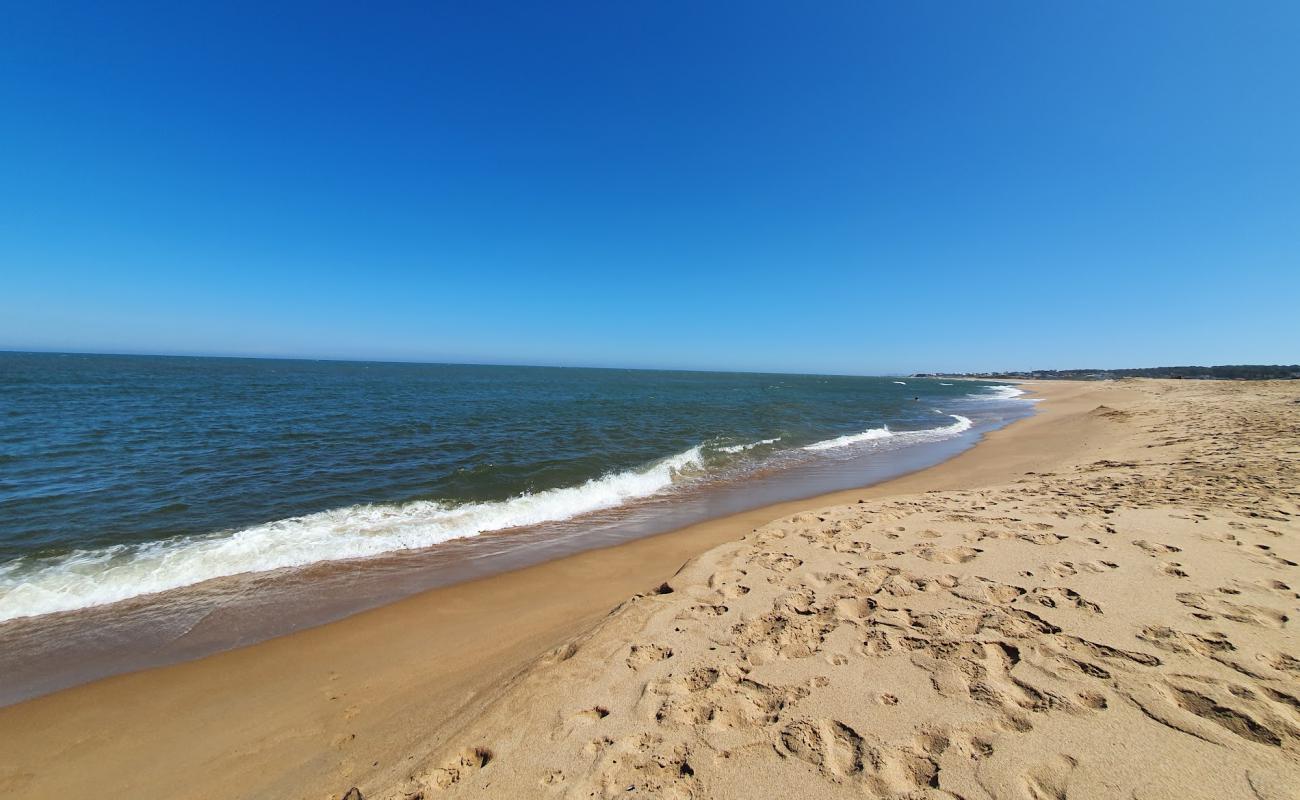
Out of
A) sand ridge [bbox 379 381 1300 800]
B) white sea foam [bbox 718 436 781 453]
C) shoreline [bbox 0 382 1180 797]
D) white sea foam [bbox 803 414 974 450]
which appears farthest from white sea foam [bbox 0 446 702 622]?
white sea foam [bbox 803 414 974 450]

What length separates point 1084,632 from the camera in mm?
Result: 3625

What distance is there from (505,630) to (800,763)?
3.75 meters

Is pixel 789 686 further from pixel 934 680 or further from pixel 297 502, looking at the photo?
pixel 297 502

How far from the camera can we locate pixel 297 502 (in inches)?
378

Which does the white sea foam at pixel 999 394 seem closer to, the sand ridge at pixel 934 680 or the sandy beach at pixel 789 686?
the sandy beach at pixel 789 686

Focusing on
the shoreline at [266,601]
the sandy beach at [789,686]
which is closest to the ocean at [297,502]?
the shoreline at [266,601]

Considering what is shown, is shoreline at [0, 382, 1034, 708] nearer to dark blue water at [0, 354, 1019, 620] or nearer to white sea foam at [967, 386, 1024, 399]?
dark blue water at [0, 354, 1019, 620]

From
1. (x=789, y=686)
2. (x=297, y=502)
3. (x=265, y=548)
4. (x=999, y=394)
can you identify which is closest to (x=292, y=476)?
(x=297, y=502)

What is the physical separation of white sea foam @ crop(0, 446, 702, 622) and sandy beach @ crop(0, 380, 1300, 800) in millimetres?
2299

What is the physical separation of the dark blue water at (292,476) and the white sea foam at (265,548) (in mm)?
29

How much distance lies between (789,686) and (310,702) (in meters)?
4.23

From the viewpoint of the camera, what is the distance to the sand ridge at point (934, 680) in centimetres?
251

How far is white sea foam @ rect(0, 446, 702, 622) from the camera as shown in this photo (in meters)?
6.13

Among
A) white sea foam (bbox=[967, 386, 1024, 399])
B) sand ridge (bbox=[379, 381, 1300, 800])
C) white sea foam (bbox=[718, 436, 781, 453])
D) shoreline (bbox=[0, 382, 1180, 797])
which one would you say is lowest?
shoreline (bbox=[0, 382, 1180, 797])
